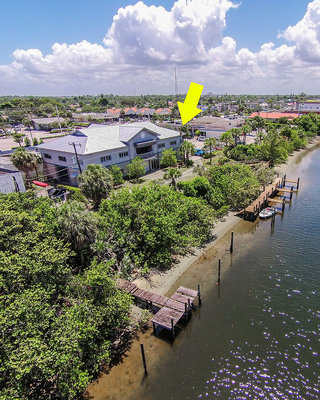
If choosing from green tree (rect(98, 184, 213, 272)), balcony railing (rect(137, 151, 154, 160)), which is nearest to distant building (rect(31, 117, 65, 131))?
balcony railing (rect(137, 151, 154, 160))

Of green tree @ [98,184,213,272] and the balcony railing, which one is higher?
the balcony railing

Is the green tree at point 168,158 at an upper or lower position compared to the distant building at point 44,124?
lower

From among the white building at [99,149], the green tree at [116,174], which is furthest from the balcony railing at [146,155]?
the green tree at [116,174]

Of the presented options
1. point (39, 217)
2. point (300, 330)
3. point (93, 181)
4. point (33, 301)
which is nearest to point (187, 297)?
point (300, 330)

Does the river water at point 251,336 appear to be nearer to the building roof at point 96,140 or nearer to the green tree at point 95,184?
the green tree at point 95,184

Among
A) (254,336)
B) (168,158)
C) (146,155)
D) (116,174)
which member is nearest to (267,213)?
(254,336)

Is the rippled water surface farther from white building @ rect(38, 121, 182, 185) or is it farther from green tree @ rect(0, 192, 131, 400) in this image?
white building @ rect(38, 121, 182, 185)
